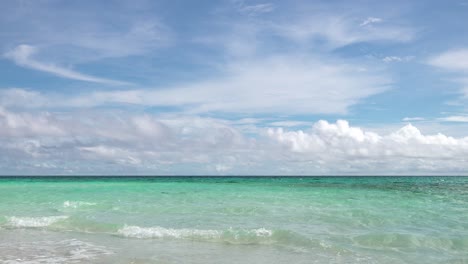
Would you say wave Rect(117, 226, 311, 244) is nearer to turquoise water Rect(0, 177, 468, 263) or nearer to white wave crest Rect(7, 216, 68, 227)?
turquoise water Rect(0, 177, 468, 263)

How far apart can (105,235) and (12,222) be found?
538 cm

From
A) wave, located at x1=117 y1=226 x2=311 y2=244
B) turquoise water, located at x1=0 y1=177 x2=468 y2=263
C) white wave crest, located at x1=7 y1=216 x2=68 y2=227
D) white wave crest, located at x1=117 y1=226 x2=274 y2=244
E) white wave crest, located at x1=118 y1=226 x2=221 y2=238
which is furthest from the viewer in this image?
white wave crest, located at x1=7 y1=216 x2=68 y2=227

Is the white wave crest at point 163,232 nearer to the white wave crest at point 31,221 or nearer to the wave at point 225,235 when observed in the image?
the wave at point 225,235

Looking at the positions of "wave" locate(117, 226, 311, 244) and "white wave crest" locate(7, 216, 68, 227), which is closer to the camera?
"wave" locate(117, 226, 311, 244)

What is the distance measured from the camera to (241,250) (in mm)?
11867

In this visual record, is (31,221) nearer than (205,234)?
No

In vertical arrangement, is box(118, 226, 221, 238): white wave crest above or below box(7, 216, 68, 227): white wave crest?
above

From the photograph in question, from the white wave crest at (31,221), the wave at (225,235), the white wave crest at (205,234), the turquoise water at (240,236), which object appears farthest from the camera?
the white wave crest at (31,221)

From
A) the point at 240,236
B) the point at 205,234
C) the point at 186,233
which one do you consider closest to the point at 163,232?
the point at 186,233

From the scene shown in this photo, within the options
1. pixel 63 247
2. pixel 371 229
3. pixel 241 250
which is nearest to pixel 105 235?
pixel 63 247

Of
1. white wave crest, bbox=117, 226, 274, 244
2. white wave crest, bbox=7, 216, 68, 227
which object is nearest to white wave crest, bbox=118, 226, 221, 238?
white wave crest, bbox=117, 226, 274, 244

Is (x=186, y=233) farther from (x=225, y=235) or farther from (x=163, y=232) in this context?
(x=225, y=235)

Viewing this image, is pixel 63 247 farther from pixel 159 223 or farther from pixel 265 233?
pixel 265 233

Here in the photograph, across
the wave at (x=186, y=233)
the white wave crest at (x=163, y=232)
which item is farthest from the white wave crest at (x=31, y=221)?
the white wave crest at (x=163, y=232)
